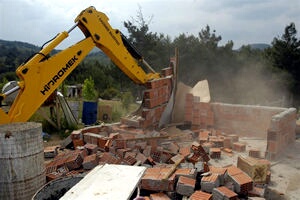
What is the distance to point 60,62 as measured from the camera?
5777mm

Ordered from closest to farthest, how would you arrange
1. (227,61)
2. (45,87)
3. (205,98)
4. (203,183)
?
(203,183) → (45,87) → (205,98) → (227,61)

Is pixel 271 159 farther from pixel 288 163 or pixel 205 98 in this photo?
pixel 205 98

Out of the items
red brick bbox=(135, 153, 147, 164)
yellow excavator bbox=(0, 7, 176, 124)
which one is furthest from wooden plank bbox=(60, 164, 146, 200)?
yellow excavator bbox=(0, 7, 176, 124)

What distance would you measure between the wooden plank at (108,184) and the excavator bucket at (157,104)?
4196 mm

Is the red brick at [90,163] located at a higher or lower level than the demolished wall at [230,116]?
lower

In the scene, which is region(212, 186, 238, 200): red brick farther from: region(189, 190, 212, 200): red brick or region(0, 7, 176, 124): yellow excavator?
region(0, 7, 176, 124): yellow excavator

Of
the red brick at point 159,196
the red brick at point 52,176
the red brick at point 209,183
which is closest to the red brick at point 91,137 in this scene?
the red brick at point 52,176

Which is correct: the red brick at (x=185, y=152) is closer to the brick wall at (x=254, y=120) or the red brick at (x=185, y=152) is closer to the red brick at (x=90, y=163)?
Result: the red brick at (x=90, y=163)

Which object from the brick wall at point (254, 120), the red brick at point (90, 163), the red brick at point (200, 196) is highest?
the brick wall at point (254, 120)

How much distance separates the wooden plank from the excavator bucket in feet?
13.8

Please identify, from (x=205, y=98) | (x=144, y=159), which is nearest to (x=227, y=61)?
(x=205, y=98)

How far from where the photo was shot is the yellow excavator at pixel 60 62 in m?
5.14

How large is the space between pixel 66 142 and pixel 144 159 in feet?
7.71

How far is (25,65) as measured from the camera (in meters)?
5.14
